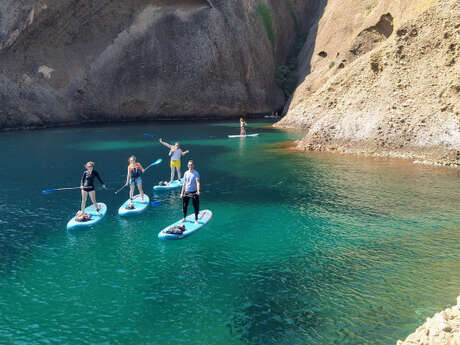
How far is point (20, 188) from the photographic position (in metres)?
27.3

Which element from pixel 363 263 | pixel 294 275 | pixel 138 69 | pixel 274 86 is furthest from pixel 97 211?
pixel 274 86

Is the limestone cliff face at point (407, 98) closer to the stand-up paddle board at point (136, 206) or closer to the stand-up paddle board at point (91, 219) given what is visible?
the stand-up paddle board at point (136, 206)

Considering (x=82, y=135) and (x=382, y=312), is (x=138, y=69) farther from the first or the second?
(x=382, y=312)

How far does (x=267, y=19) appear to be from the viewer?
289ft

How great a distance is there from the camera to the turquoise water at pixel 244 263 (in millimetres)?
11828

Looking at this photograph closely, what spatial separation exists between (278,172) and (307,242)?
45.9ft

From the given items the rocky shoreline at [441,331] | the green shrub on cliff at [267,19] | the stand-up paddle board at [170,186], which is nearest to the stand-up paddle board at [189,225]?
the stand-up paddle board at [170,186]

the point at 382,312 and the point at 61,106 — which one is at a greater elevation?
the point at 61,106

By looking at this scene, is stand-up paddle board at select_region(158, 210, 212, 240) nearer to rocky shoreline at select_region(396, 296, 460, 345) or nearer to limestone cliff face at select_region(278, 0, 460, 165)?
rocky shoreline at select_region(396, 296, 460, 345)

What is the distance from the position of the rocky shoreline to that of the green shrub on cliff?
8426 cm

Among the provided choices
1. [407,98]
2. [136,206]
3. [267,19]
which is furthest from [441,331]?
[267,19]

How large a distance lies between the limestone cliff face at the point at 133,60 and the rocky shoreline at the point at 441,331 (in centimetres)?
6481

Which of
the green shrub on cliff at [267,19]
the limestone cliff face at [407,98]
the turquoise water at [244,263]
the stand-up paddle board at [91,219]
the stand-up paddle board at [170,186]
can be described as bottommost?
the turquoise water at [244,263]

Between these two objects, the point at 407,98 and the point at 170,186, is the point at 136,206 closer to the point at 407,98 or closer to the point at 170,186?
the point at 170,186
